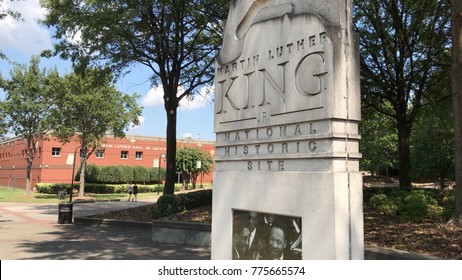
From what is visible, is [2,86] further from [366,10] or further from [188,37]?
[366,10]

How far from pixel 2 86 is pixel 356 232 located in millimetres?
37594

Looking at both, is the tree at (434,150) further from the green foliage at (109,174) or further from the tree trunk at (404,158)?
the green foliage at (109,174)

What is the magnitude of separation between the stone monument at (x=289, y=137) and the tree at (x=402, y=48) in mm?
12817

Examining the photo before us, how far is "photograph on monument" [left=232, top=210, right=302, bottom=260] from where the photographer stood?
419 centimetres

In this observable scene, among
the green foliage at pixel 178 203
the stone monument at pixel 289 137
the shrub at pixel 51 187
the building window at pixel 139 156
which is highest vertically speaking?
the building window at pixel 139 156

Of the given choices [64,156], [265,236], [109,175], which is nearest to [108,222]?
[265,236]

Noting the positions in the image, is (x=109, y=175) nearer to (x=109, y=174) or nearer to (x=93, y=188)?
(x=109, y=174)

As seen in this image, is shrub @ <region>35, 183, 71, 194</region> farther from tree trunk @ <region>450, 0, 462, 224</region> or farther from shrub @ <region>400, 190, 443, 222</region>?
tree trunk @ <region>450, 0, 462, 224</region>

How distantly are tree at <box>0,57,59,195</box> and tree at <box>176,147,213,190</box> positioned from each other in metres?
16.2

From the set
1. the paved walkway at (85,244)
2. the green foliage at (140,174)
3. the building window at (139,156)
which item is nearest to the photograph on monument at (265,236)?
the paved walkway at (85,244)

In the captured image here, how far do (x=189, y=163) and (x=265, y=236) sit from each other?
1731 inches

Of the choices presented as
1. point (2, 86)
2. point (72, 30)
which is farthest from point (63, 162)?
point (72, 30)

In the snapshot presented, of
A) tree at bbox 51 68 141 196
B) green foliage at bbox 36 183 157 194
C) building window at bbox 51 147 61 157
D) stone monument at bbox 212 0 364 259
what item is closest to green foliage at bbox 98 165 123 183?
green foliage at bbox 36 183 157 194

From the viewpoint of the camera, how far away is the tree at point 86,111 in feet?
108
